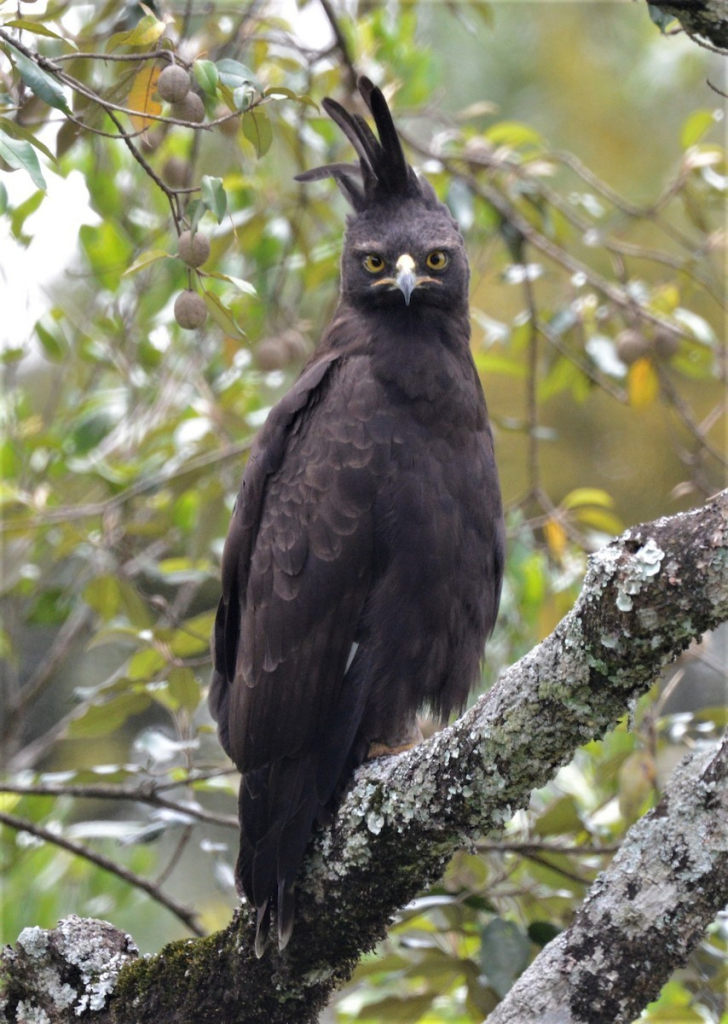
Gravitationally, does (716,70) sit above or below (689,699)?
above

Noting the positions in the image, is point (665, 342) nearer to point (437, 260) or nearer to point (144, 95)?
point (437, 260)

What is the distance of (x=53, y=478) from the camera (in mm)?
5262

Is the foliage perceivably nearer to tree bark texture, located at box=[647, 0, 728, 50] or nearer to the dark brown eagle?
the dark brown eagle

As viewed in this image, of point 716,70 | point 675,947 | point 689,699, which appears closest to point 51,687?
point 689,699

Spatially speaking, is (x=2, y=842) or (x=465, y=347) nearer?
(x=465, y=347)

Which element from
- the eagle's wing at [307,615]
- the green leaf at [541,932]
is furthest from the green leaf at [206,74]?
the green leaf at [541,932]

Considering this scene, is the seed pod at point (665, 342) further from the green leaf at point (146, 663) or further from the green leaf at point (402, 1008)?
the green leaf at point (402, 1008)

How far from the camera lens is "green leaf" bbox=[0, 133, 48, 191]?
2.46 m

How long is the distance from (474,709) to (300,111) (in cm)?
300

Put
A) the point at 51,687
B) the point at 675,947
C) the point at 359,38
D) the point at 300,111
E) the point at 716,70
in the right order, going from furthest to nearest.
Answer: the point at 716,70 < the point at 51,687 < the point at 359,38 < the point at 300,111 < the point at 675,947

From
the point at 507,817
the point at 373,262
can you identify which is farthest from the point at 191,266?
the point at 507,817

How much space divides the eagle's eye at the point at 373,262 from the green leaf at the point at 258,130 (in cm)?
96

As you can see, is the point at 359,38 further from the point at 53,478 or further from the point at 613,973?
the point at 613,973

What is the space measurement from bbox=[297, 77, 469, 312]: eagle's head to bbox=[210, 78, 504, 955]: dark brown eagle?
1 cm
